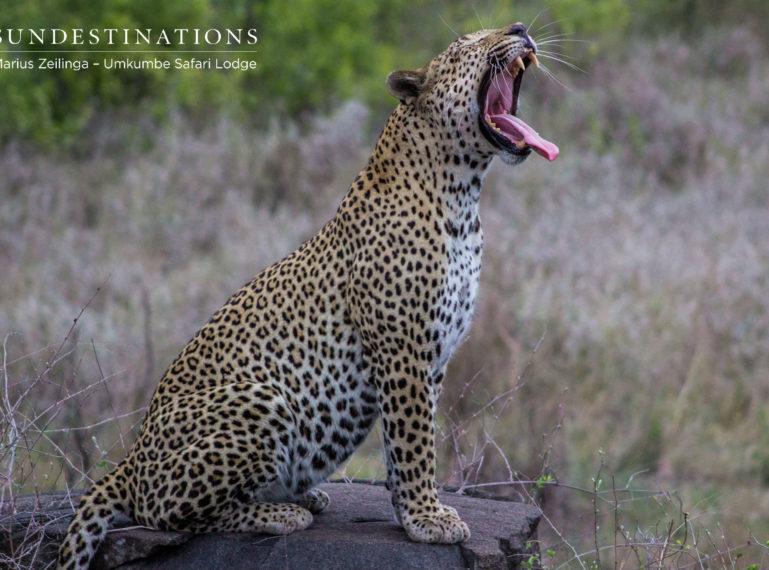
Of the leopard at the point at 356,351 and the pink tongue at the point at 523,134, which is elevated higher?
the pink tongue at the point at 523,134

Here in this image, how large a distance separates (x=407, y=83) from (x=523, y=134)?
655mm

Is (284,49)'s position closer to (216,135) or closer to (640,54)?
(216,135)

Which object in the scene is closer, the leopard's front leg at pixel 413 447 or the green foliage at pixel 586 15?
the leopard's front leg at pixel 413 447

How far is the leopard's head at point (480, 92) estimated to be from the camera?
5.03 metres

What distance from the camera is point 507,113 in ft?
17.2

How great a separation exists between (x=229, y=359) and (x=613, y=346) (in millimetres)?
7879

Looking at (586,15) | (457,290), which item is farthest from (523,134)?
(586,15)

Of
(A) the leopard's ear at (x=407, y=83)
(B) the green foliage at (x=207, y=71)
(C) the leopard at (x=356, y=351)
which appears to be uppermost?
(B) the green foliage at (x=207, y=71)

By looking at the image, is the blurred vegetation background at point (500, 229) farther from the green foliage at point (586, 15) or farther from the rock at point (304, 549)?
the rock at point (304, 549)

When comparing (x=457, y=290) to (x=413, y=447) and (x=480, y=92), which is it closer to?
(x=413, y=447)

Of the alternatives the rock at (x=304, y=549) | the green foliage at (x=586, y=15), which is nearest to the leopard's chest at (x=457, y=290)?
the rock at (x=304, y=549)

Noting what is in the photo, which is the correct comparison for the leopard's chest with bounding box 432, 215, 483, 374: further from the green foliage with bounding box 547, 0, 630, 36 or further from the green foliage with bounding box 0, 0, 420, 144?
the green foliage with bounding box 547, 0, 630, 36

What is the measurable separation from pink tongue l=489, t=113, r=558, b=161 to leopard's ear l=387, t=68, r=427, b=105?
42cm

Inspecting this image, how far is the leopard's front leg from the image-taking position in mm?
5059
